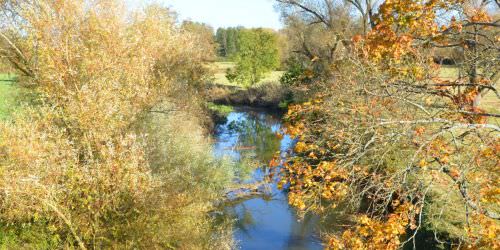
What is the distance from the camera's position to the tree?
173 ft

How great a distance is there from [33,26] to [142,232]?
8.05 metres

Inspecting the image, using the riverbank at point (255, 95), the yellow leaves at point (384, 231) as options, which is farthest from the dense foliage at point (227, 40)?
the yellow leaves at point (384, 231)

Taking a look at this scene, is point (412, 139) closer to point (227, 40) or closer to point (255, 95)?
point (255, 95)

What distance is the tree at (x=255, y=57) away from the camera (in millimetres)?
52688

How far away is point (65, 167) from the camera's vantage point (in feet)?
33.0

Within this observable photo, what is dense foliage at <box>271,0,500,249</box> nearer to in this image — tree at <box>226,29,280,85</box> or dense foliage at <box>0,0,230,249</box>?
dense foliage at <box>0,0,230,249</box>

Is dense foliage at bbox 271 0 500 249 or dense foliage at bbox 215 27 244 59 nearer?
dense foliage at bbox 271 0 500 249

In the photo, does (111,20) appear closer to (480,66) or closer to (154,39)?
(154,39)

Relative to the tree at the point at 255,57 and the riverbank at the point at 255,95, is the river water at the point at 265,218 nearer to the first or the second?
the riverbank at the point at 255,95

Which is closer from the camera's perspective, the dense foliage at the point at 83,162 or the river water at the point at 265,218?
the dense foliage at the point at 83,162

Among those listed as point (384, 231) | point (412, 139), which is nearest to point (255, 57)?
point (412, 139)

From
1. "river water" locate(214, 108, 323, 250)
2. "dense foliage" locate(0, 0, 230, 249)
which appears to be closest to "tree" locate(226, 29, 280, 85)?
"river water" locate(214, 108, 323, 250)

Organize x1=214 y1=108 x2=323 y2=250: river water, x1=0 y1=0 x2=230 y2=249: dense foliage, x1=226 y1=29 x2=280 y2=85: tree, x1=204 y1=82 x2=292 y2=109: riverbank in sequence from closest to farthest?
x1=0 y1=0 x2=230 y2=249: dense foliage < x1=214 y1=108 x2=323 y2=250: river water < x1=204 y1=82 x2=292 y2=109: riverbank < x1=226 y1=29 x2=280 y2=85: tree

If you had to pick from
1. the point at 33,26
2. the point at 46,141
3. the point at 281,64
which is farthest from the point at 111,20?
the point at 281,64
